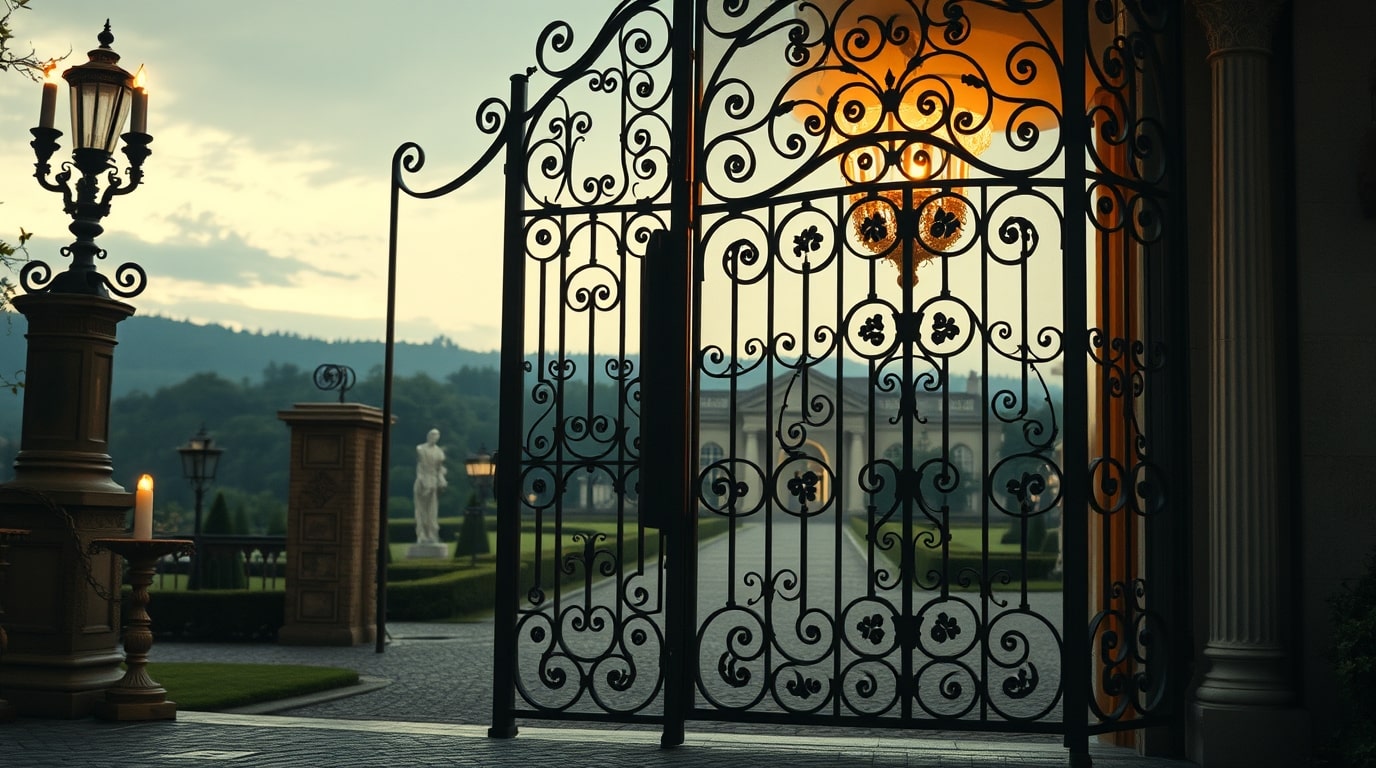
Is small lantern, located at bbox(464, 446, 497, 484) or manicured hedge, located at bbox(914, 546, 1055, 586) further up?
small lantern, located at bbox(464, 446, 497, 484)

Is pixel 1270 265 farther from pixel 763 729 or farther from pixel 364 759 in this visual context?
pixel 364 759

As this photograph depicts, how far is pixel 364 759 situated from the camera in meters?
5.46

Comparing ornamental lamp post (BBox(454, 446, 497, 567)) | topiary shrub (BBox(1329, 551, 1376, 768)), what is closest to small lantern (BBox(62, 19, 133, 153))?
topiary shrub (BBox(1329, 551, 1376, 768))

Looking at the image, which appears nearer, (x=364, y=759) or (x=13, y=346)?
(x=364, y=759)

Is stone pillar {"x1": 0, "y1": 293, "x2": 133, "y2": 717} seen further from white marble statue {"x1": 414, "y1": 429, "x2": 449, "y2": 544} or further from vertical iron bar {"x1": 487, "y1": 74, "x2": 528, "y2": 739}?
white marble statue {"x1": 414, "y1": 429, "x2": 449, "y2": 544}

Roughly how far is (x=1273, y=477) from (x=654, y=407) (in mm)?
2750

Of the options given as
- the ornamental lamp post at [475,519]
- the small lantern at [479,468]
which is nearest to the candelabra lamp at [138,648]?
the small lantern at [479,468]

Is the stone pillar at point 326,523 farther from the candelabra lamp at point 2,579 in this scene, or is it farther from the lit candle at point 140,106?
the candelabra lamp at point 2,579

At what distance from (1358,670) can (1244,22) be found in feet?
9.40

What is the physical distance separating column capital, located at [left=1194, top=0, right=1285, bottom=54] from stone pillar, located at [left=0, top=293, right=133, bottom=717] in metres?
5.74

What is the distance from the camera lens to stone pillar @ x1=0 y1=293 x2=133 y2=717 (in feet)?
21.9

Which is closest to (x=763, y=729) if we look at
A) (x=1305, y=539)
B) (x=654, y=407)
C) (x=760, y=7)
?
(x=654, y=407)

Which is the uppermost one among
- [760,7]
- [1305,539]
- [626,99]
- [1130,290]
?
[760,7]

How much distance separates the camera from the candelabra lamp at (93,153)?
274 inches
